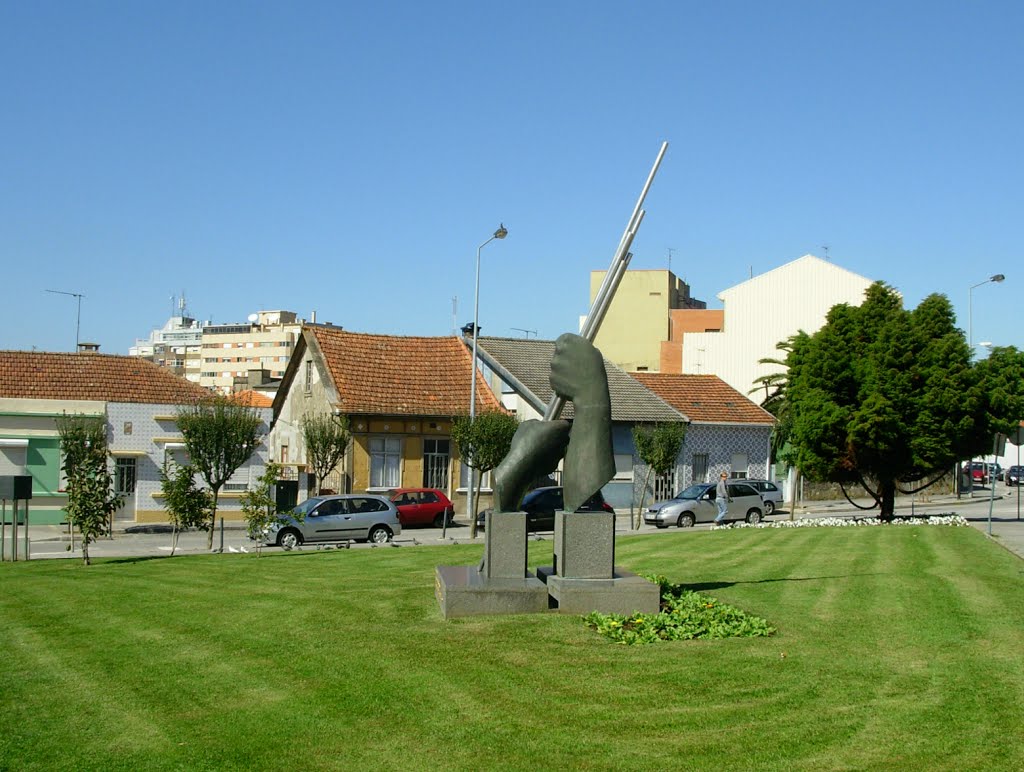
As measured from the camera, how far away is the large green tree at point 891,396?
100 feet

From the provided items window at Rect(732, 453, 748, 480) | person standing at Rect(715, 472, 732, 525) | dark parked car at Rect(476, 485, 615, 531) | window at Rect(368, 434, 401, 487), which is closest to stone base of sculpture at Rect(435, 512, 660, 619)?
dark parked car at Rect(476, 485, 615, 531)

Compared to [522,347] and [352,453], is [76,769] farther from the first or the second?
[522,347]

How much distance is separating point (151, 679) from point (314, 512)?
19.4 m

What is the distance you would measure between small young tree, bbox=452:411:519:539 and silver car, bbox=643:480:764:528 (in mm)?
6360

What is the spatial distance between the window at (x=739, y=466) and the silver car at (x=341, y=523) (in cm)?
2117

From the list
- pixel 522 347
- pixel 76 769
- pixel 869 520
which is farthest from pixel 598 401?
pixel 522 347

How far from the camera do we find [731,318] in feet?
202

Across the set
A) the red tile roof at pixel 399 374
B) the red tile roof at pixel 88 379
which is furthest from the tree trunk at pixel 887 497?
the red tile roof at pixel 88 379

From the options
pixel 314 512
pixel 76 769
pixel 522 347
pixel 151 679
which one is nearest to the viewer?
pixel 76 769

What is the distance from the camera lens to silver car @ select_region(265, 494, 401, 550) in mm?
28562

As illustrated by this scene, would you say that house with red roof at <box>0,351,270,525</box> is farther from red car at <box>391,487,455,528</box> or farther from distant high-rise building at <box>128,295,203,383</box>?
distant high-rise building at <box>128,295,203,383</box>

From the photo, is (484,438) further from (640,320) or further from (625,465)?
(640,320)

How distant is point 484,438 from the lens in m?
33.3

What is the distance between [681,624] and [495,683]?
290 centimetres
